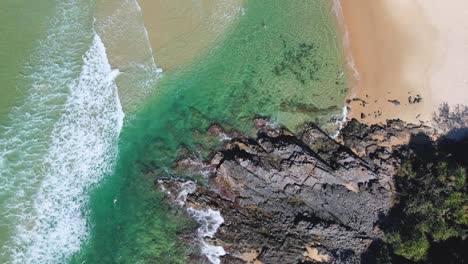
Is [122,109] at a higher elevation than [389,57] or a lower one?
lower

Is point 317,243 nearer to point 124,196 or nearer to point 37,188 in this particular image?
point 124,196

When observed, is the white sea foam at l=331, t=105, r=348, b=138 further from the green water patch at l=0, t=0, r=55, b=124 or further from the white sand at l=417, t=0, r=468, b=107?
the green water patch at l=0, t=0, r=55, b=124

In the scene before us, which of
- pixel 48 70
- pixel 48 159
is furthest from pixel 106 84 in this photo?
pixel 48 159

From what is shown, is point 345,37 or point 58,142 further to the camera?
point 345,37

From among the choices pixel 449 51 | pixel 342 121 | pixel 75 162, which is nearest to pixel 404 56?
pixel 449 51

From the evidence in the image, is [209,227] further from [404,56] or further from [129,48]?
[404,56]

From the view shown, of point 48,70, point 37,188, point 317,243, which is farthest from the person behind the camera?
point 48,70

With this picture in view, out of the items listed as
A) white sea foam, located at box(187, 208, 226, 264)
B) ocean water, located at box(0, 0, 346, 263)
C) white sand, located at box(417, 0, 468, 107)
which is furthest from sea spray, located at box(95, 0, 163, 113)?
white sand, located at box(417, 0, 468, 107)

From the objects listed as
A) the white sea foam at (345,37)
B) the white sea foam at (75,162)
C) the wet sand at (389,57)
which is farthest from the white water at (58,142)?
the wet sand at (389,57)
